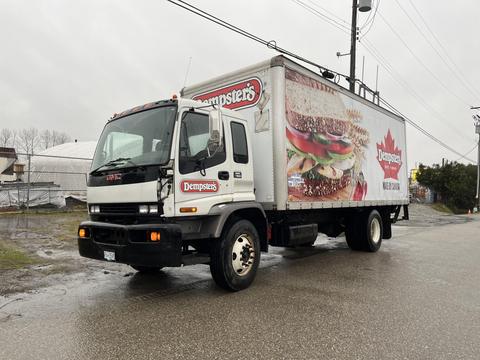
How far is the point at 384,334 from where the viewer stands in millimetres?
4191

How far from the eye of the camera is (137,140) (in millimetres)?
5625

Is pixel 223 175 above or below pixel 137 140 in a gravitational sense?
below

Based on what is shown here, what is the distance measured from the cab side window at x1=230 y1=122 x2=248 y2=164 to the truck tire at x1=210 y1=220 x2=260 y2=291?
97 cm

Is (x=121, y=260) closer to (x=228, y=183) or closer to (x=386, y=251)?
(x=228, y=183)

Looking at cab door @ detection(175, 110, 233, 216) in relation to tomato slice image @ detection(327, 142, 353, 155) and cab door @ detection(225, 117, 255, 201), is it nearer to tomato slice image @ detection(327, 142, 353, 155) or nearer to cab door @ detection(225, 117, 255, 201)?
cab door @ detection(225, 117, 255, 201)

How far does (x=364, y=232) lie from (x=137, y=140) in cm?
642

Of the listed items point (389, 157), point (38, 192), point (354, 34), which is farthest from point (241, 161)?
point (38, 192)

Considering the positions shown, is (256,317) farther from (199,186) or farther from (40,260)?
(40,260)

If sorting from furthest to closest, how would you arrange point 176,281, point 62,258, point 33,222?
1. point 33,222
2. point 62,258
3. point 176,281

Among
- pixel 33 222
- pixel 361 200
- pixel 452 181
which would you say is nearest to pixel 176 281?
pixel 361 200

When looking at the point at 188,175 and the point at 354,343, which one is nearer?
the point at 354,343

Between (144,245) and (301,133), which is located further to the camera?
(301,133)

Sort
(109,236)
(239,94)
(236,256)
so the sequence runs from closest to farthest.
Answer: (109,236) → (236,256) → (239,94)

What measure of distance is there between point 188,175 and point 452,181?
45907 mm
